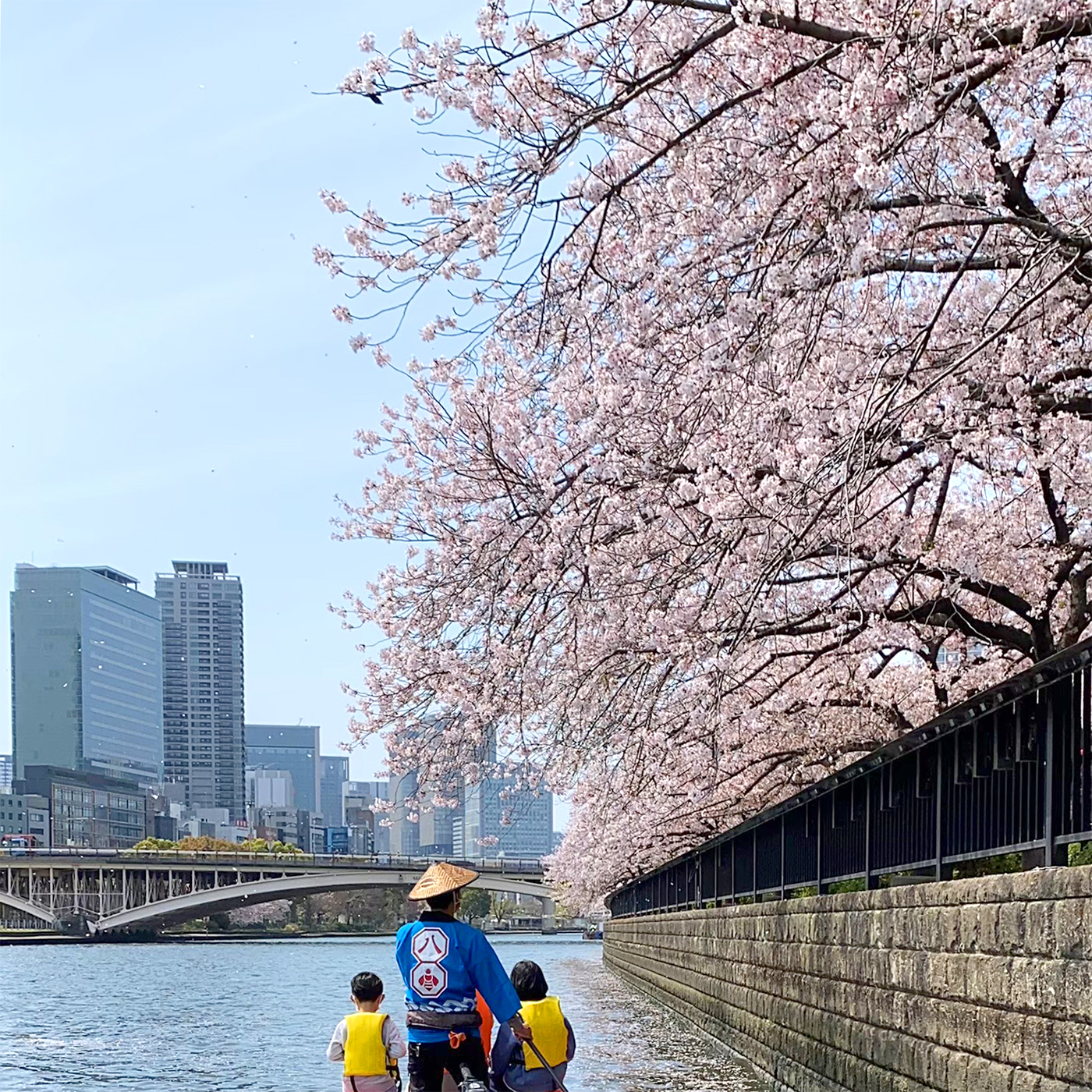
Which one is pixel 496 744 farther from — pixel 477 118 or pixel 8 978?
pixel 8 978

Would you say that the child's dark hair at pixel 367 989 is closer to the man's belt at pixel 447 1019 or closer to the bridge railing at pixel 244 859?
the man's belt at pixel 447 1019

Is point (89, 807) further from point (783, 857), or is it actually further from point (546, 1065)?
point (546, 1065)

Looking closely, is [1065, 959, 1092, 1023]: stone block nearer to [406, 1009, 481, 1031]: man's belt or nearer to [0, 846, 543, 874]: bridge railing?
[406, 1009, 481, 1031]: man's belt

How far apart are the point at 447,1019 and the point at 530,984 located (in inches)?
77.5

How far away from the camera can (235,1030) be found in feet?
113

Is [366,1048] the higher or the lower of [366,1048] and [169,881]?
the higher

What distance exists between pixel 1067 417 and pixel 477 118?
17.0 feet

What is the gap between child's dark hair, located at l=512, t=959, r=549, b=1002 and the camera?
33.1ft

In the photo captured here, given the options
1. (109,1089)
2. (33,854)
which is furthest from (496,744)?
(33,854)

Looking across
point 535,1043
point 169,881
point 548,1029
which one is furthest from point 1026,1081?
point 169,881

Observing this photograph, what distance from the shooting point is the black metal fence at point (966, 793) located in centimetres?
787

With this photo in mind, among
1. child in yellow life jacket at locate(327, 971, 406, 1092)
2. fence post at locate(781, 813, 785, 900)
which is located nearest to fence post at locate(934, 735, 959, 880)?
child in yellow life jacket at locate(327, 971, 406, 1092)

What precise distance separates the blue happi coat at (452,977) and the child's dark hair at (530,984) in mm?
1840

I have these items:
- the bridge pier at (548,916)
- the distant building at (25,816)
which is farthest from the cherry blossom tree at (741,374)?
the distant building at (25,816)
